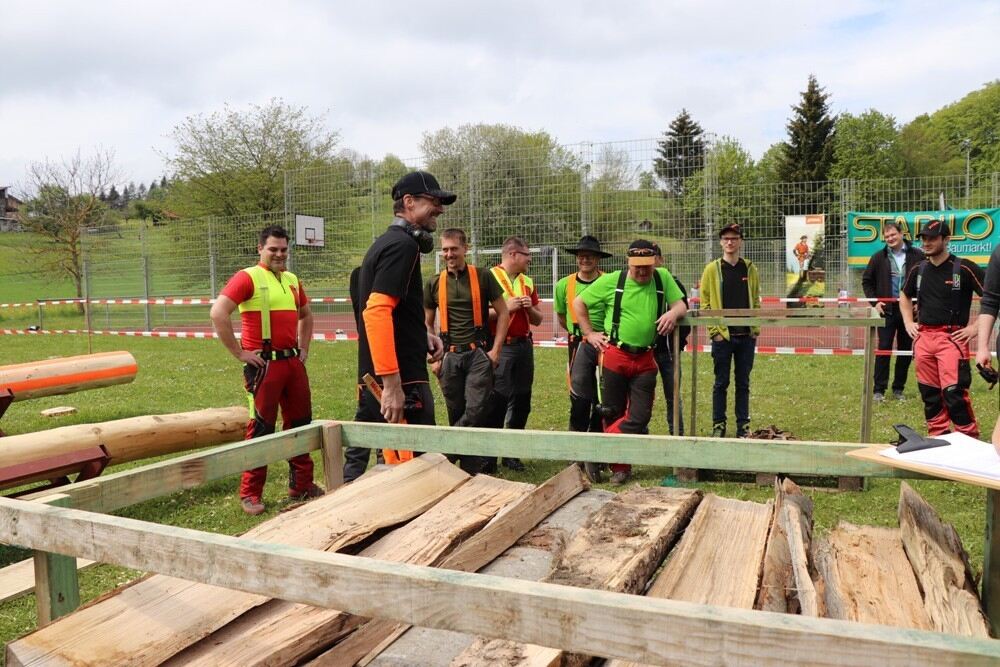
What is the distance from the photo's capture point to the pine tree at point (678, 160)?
531 inches

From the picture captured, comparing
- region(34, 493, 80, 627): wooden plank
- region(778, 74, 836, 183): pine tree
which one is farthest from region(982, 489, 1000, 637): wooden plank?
region(778, 74, 836, 183): pine tree

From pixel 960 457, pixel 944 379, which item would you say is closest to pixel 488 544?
pixel 960 457

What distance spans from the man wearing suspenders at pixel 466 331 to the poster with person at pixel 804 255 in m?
9.12

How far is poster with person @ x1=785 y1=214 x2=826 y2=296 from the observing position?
13352 millimetres

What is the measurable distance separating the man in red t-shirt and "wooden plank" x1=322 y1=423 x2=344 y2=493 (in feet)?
7.23

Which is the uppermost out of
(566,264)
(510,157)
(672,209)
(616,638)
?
(510,157)

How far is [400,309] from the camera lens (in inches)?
169

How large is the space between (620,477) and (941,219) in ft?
30.9

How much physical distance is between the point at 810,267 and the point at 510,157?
241 inches

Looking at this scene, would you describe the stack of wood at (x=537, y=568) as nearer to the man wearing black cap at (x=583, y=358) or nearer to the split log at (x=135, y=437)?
the man wearing black cap at (x=583, y=358)

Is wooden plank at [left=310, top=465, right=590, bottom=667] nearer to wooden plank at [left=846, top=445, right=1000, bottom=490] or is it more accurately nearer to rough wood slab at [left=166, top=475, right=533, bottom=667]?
rough wood slab at [left=166, top=475, right=533, bottom=667]

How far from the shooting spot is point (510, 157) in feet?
50.5

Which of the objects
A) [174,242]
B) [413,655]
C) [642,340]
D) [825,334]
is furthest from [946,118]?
[413,655]

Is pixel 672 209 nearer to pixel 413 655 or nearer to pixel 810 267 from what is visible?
pixel 810 267
